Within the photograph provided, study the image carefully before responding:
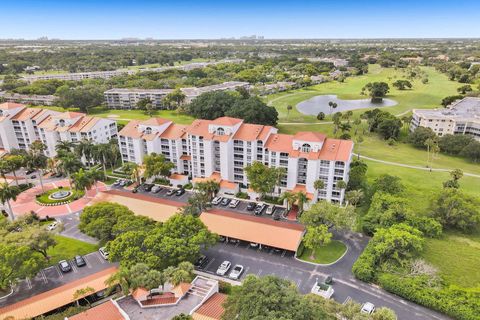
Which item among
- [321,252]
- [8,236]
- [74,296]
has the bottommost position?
[321,252]

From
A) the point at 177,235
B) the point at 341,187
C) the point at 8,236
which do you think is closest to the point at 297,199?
the point at 341,187

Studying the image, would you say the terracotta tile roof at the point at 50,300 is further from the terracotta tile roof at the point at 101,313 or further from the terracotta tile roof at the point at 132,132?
the terracotta tile roof at the point at 132,132

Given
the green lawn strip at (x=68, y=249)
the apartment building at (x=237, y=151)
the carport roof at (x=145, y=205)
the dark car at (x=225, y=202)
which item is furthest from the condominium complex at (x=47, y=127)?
the dark car at (x=225, y=202)

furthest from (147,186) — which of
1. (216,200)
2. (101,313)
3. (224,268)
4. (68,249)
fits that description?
(101,313)

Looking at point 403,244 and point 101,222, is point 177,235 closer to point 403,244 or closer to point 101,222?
point 101,222

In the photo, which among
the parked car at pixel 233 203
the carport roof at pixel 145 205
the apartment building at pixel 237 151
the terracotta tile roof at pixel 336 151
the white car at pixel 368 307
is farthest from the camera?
the parked car at pixel 233 203

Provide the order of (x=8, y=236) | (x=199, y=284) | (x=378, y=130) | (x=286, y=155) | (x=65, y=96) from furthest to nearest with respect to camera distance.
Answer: (x=65, y=96) < (x=378, y=130) < (x=286, y=155) < (x=8, y=236) < (x=199, y=284)
